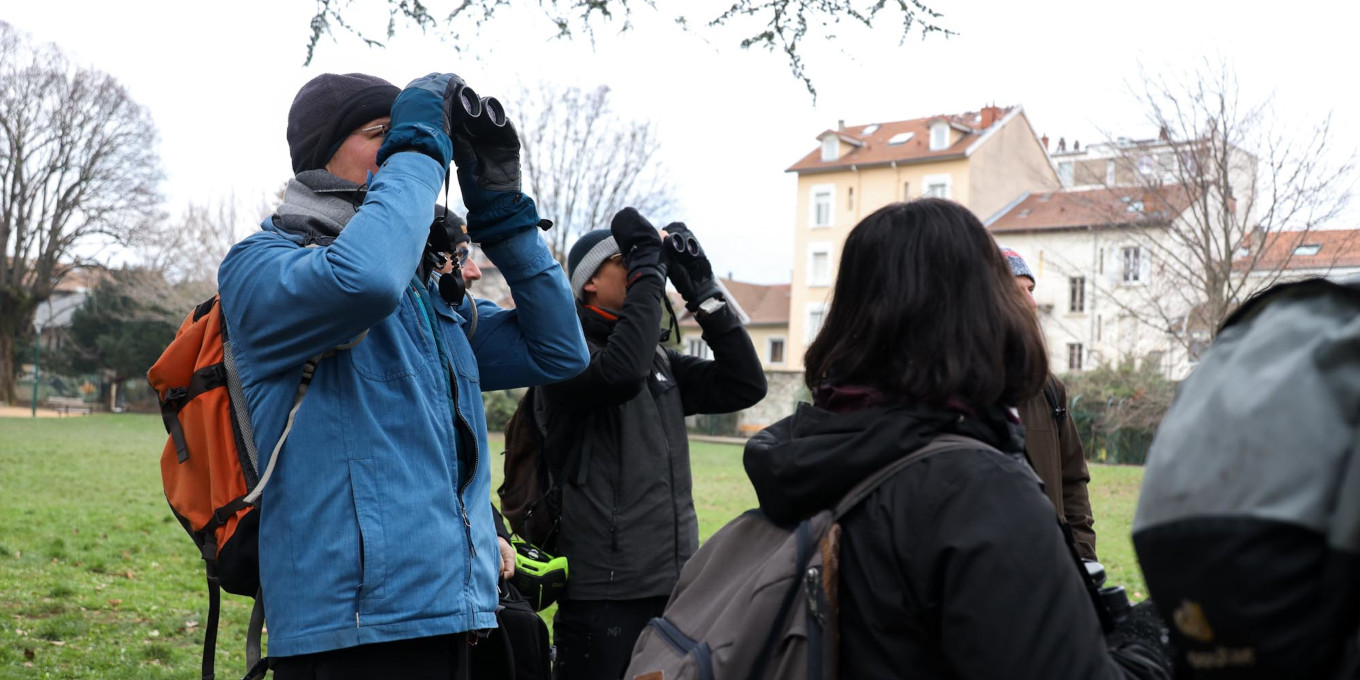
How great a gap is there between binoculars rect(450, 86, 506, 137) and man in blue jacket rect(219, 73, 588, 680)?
0.01 meters

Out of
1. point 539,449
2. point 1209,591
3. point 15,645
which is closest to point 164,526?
point 15,645

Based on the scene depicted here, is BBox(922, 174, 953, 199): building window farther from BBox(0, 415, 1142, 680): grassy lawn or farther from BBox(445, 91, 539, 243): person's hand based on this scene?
BBox(445, 91, 539, 243): person's hand

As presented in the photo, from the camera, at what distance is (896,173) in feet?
163

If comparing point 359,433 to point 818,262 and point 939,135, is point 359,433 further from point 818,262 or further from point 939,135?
point 818,262

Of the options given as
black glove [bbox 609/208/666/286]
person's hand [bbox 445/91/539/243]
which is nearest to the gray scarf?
person's hand [bbox 445/91/539/243]

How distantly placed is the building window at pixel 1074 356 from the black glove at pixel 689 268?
4205 centimetres

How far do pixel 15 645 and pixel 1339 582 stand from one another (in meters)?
6.66

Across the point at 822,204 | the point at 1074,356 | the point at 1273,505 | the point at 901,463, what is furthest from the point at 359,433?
the point at 822,204

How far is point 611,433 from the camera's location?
3.69 m

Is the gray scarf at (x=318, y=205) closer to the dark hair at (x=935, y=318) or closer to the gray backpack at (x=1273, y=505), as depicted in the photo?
the dark hair at (x=935, y=318)

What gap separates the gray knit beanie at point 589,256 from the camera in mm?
4105

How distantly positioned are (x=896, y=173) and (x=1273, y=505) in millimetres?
49987

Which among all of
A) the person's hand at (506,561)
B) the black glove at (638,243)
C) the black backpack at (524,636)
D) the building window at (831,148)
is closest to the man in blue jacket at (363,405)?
the black backpack at (524,636)

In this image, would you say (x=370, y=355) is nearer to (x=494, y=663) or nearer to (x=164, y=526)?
(x=494, y=663)
